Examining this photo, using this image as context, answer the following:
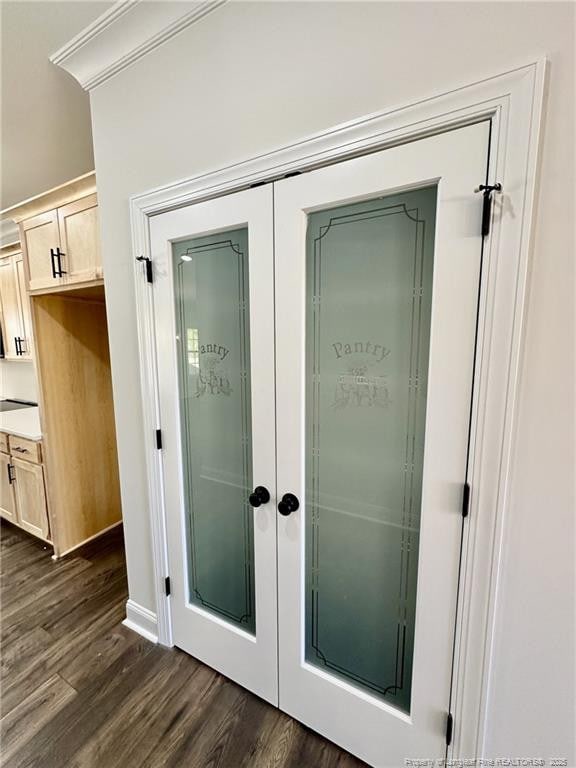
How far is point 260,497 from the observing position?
1.39 m

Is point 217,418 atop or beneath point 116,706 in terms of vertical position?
atop

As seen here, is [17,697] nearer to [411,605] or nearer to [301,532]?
[301,532]

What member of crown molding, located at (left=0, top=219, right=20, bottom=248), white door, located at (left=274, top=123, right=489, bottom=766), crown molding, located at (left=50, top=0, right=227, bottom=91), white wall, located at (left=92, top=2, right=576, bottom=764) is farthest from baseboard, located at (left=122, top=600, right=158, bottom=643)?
crown molding, located at (left=0, top=219, right=20, bottom=248)

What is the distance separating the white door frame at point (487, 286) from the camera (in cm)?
86

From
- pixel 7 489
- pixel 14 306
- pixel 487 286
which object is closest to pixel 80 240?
pixel 14 306

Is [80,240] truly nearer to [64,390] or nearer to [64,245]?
[64,245]

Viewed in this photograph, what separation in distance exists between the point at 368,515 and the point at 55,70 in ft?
8.16

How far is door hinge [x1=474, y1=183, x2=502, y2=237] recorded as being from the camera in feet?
2.88

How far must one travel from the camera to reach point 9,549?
109 inches

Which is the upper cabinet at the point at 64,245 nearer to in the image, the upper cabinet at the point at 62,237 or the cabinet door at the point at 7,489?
the upper cabinet at the point at 62,237

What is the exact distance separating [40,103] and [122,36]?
78 cm

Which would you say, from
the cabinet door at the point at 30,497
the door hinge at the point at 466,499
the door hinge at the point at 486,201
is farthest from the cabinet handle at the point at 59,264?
the door hinge at the point at 466,499

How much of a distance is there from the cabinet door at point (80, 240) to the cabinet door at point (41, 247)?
85 millimetres

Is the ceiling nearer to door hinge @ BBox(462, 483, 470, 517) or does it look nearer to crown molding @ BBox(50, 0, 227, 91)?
crown molding @ BBox(50, 0, 227, 91)
